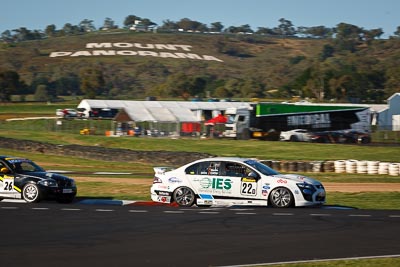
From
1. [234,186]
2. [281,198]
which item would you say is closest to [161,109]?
[234,186]

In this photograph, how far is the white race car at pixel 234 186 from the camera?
17.9 m

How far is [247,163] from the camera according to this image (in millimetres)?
18578

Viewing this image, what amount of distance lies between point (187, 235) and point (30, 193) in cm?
736

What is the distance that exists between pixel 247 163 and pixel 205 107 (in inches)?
2051

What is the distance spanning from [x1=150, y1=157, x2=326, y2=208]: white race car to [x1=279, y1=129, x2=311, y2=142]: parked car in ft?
112

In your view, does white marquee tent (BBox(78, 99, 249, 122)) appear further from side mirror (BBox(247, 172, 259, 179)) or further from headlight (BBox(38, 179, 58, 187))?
side mirror (BBox(247, 172, 259, 179))

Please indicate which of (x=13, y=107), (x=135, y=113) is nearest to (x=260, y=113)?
(x=135, y=113)

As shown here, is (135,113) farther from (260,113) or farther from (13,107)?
(13,107)

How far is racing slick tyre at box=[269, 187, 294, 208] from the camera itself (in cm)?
1791

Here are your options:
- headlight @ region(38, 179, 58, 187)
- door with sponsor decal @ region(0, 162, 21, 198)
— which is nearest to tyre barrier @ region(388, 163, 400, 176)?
headlight @ region(38, 179, 58, 187)

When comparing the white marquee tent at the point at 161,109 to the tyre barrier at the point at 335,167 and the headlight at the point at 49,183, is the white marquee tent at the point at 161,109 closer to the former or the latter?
the tyre barrier at the point at 335,167

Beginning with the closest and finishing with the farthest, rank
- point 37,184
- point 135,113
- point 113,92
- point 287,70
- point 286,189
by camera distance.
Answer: point 286,189 → point 37,184 → point 135,113 → point 113,92 → point 287,70

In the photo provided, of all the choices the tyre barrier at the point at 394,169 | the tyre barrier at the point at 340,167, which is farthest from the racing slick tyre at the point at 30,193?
the tyre barrier at the point at 394,169

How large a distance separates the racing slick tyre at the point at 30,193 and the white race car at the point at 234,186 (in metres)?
3.09
